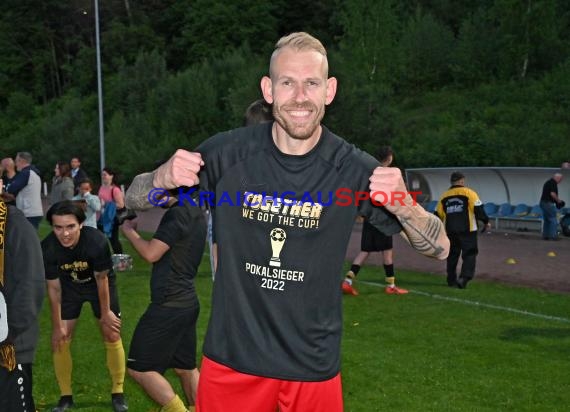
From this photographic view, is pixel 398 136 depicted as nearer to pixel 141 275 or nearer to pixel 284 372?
pixel 141 275

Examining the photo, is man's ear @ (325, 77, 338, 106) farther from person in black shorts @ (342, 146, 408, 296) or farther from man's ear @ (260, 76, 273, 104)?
person in black shorts @ (342, 146, 408, 296)

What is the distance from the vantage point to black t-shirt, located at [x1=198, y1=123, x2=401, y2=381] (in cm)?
309

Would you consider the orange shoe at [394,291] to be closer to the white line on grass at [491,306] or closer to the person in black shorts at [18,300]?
the white line on grass at [491,306]

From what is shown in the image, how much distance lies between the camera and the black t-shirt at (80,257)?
6.33 m

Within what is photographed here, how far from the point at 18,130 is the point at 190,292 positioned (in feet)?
221

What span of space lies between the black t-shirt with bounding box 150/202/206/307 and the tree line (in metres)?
26.8

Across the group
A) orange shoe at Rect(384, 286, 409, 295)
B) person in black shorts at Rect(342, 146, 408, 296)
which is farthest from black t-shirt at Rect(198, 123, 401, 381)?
orange shoe at Rect(384, 286, 409, 295)

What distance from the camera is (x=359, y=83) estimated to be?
40719 mm

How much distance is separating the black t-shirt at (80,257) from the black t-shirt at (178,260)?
0.84m

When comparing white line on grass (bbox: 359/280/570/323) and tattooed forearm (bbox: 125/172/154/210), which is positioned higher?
tattooed forearm (bbox: 125/172/154/210)

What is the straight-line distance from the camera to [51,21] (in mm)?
86250

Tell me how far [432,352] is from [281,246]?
6217mm

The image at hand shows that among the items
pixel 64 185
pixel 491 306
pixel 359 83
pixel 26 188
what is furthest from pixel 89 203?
pixel 359 83

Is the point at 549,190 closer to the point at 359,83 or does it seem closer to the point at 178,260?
the point at 178,260
